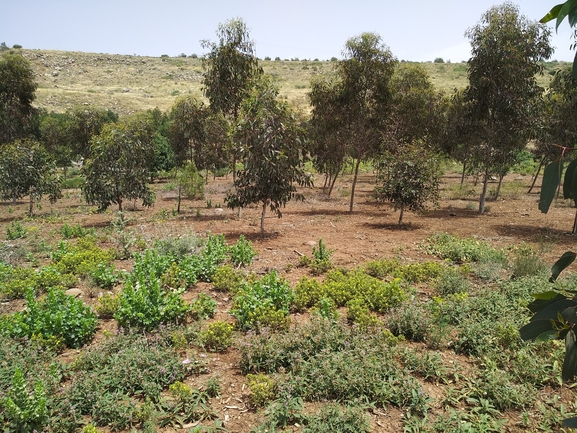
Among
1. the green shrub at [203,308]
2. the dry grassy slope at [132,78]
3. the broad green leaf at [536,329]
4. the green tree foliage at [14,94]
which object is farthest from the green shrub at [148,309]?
the dry grassy slope at [132,78]

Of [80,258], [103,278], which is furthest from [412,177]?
[80,258]

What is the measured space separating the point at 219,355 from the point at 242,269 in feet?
9.73

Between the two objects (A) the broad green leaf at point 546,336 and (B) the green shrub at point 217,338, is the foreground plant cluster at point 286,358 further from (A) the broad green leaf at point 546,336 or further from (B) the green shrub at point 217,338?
(A) the broad green leaf at point 546,336

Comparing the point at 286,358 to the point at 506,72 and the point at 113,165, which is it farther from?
the point at 506,72

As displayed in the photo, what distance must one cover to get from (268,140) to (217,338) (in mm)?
5624

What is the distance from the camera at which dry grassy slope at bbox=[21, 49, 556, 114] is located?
45.4m

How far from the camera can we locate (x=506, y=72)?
11.8m

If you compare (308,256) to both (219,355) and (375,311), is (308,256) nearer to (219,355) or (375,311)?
(375,311)

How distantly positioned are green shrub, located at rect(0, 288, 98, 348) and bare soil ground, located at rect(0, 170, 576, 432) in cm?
22

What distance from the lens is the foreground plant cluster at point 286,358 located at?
338 centimetres

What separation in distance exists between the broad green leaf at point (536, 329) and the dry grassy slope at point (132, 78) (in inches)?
1757

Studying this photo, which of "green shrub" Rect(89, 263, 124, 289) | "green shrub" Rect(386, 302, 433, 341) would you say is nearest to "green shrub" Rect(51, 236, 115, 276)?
"green shrub" Rect(89, 263, 124, 289)

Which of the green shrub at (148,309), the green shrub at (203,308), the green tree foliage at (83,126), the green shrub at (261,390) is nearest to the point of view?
the green shrub at (261,390)

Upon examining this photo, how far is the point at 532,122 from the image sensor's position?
1243cm
